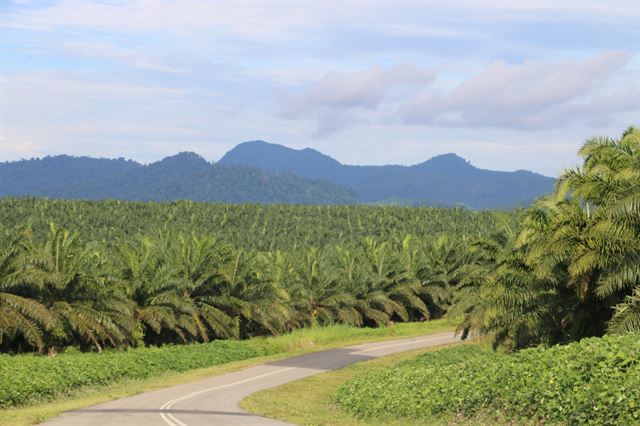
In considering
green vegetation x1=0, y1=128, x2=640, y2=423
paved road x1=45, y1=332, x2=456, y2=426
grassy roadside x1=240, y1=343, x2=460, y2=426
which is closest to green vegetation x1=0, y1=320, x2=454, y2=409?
green vegetation x1=0, y1=128, x2=640, y2=423

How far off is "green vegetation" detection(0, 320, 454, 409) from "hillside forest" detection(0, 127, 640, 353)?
1.45 meters

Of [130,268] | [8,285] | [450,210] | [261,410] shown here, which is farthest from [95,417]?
[450,210]

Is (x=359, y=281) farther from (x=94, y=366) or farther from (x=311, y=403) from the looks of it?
(x=311, y=403)

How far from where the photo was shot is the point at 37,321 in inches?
→ 1478

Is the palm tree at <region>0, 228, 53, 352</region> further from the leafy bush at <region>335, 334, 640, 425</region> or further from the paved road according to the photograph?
the leafy bush at <region>335, 334, 640, 425</region>

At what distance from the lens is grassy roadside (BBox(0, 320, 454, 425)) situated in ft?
91.7

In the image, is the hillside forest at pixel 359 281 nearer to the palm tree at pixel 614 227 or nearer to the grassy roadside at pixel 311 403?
the palm tree at pixel 614 227

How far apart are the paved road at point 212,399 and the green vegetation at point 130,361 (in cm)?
277

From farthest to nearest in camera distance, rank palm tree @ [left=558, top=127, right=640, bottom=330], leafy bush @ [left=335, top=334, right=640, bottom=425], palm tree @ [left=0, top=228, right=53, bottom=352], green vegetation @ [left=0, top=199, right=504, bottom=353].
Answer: green vegetation @ [left=0, top=199, right=504, bottom=353], palm tree @ [left=0, top=228, right=53, bottom=352], palm tree @ [left=558, top=127, right=640, bottom=330], leafy bush @ [left=335, top=334, right=640, bottom=425]

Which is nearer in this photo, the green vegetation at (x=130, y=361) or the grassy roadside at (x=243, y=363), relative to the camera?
the grassy roadside at (x=243, y=363)

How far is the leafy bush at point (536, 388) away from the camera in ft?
59.4

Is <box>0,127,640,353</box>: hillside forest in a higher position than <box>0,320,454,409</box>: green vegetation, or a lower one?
higher

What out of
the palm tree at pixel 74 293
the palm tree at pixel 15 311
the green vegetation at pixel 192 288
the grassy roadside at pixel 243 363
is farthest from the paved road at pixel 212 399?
the palm tree at pixel 15 311

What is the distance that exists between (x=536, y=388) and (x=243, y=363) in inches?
988
